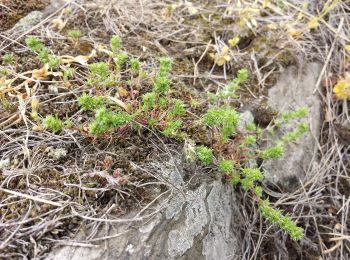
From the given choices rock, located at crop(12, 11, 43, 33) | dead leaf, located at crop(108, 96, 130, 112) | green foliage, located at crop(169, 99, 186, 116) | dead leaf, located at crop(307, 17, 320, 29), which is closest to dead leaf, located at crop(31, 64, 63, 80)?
dead leaf, located at crop(108, 96, 130, 112)

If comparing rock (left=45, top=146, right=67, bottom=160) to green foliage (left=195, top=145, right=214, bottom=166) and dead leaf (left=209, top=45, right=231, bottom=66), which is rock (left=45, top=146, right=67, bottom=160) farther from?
dead leaf (left=209, top=45, right=231, bottom=66)

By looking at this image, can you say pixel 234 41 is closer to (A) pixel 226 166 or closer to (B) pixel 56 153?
(A) pixel 226 166

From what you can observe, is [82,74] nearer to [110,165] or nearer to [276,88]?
[110,165]

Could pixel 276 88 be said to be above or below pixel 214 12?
below

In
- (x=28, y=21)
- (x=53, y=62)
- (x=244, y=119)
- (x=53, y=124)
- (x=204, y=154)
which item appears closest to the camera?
(x=53, y=124)

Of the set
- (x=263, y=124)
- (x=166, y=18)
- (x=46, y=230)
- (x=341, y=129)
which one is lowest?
(x=341, y=129)

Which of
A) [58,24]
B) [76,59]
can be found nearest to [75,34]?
[76,59]

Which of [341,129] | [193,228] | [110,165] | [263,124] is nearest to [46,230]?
[110,165]
